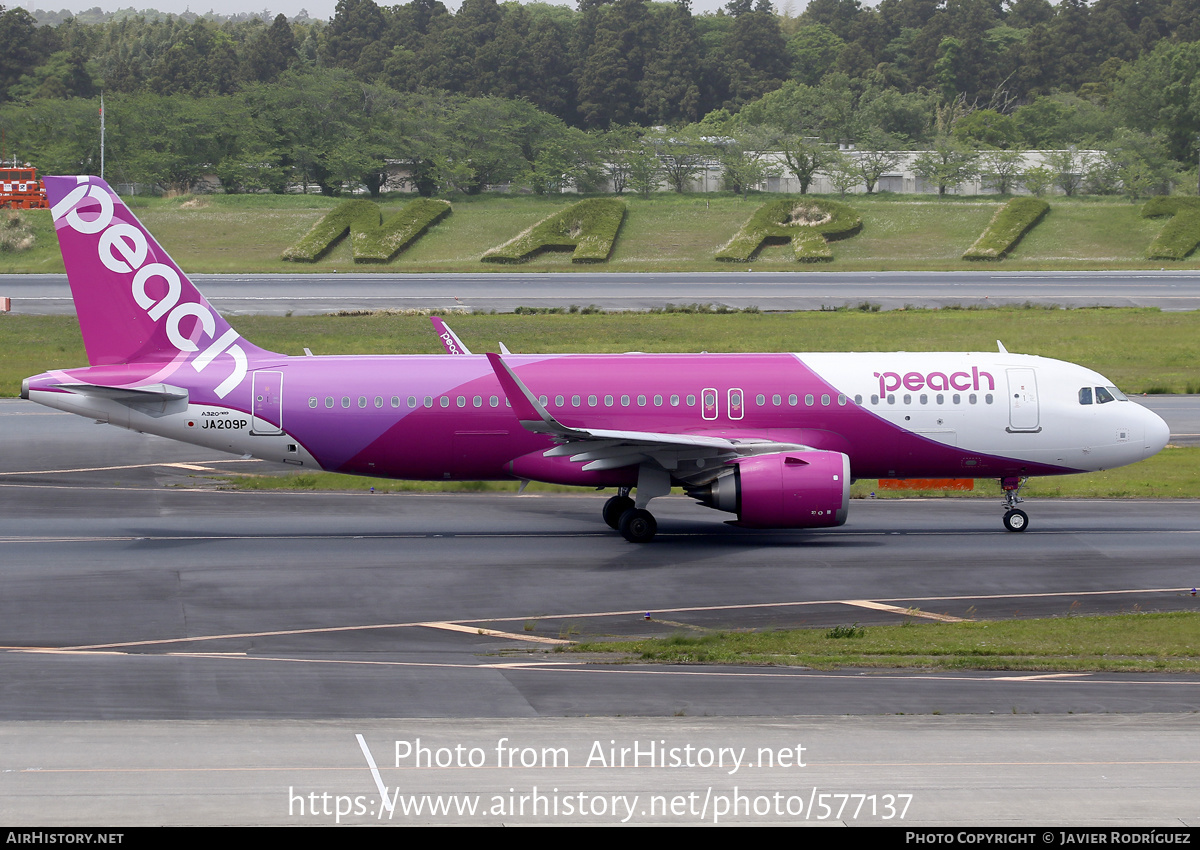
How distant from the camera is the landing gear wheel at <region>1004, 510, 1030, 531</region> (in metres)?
31.0

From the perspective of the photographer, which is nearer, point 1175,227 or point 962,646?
point 962,646

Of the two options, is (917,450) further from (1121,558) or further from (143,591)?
(143,591)

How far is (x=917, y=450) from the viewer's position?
30.8 m

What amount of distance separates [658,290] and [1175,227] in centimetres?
5401

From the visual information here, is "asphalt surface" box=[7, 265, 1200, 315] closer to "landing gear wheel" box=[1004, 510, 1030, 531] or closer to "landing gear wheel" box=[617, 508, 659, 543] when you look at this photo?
"landing gear wheel" box=[1004, 510, 1030, 531]

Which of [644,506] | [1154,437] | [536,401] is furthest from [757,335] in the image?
[536,401]

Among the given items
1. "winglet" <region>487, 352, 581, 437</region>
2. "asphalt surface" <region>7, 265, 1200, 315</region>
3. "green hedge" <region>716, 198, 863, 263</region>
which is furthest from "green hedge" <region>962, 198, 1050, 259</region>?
"winglet" <region>487, 352, 581, 437</region>

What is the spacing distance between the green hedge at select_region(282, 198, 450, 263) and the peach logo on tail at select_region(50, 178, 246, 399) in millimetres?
76637

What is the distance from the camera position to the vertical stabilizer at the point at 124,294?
99.7ft

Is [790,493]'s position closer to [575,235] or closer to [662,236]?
[662,236]

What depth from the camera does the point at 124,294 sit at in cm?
3055

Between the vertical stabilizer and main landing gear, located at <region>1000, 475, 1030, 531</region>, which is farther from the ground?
the vertical stabilizer

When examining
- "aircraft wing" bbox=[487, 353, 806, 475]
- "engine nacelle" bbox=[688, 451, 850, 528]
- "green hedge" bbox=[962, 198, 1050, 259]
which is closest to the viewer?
"aircraft wing" bbox=[487, 353, 806, 475]

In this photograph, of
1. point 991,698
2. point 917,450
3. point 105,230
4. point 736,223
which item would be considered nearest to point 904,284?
point 736,223
